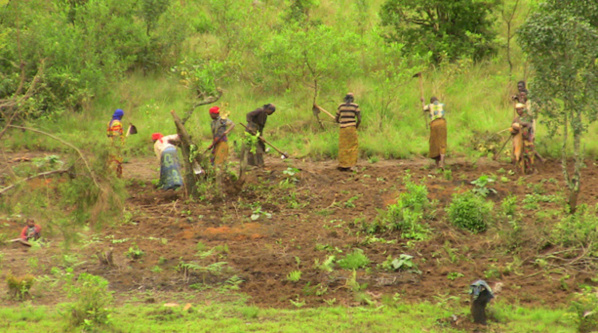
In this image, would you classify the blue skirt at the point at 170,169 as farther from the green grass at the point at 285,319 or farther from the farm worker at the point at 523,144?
the farm worker at the point at 523,144

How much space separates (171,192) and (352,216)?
2900mm

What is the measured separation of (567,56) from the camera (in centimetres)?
873

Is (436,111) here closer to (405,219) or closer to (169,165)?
(405,219)

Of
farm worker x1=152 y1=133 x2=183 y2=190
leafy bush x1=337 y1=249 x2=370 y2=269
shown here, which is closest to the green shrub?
leafy bush x1=337 y1=249 x2=370 y2=269

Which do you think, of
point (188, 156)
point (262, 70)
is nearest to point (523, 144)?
point (188, 156)

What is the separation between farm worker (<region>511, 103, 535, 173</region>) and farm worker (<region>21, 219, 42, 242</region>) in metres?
7.31

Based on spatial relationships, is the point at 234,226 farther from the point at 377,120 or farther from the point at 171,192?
the point at 377,120

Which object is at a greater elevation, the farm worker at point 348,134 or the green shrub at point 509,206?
the farm worker at point 348,134

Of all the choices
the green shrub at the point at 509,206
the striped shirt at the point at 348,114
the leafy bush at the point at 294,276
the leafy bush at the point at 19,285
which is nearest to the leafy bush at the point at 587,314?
the leafy bush at the point at 294,276

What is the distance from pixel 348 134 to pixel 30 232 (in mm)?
5546

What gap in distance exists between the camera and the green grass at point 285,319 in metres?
6.59

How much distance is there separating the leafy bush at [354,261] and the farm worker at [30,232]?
367 centimetres

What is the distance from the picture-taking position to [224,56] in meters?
17.5

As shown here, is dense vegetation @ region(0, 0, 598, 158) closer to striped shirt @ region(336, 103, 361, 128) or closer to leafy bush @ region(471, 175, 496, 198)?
striped shirt @ region(336, 103, 361, 128)
